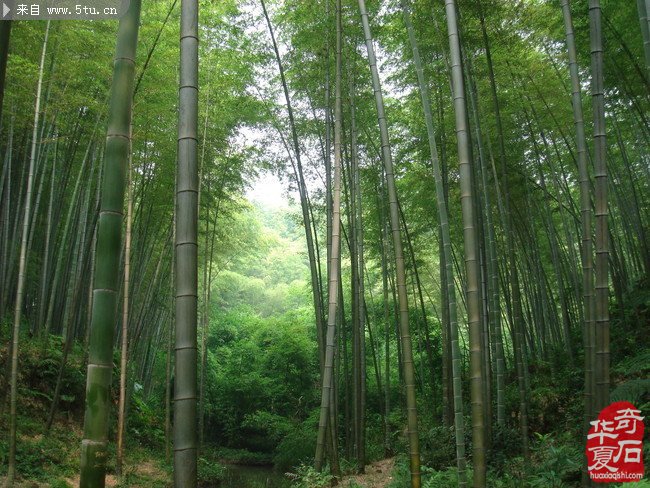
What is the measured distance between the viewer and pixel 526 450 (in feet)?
12.7

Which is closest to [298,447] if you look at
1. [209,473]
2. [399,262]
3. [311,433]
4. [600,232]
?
[311,433]

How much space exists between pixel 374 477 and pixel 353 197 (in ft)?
9.59

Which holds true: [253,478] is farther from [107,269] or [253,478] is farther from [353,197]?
[107,269]

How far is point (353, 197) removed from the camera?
5.31 metres

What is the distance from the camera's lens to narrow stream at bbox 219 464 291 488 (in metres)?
7.89

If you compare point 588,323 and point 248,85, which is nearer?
point 588,323

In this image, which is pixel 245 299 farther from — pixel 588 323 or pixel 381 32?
→ pixel 588 323

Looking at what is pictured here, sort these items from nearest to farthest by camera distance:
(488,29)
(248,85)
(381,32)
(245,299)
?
(488,29) < (381,32) < (248,85) < (245,299)

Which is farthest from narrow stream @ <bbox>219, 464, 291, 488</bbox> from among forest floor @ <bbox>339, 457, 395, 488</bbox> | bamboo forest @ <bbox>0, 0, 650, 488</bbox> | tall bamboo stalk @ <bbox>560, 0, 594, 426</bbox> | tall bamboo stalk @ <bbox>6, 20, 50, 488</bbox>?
tall bamboo stalk @ <bbox>560, 0, 594, 426</bbox>

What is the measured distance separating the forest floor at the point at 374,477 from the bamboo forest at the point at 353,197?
77mm

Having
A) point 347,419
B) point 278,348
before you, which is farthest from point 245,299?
point 347,419

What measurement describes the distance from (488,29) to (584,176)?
95.5 inches

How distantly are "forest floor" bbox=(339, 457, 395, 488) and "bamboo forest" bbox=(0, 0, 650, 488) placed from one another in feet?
0.25

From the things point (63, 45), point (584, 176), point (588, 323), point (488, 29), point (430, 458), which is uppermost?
point (63, 45)
